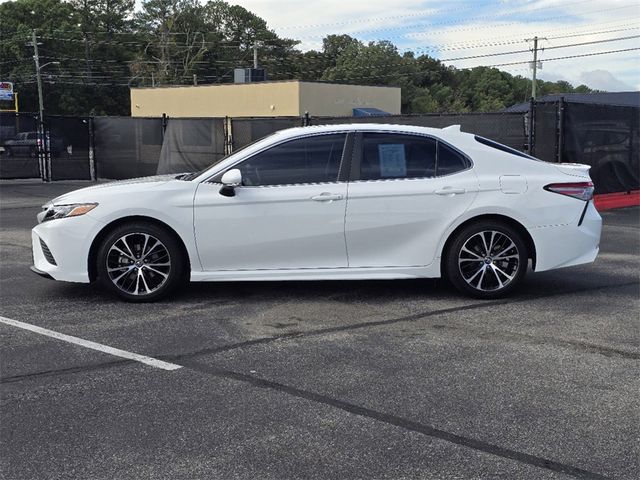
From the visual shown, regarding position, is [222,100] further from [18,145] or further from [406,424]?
[406,424]

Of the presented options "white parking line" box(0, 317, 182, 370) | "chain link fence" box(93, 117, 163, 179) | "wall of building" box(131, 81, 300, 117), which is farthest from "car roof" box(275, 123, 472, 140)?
"wall of building" box(131, 81, 300, 117)

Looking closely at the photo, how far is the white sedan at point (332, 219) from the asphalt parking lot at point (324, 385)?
1.05ft

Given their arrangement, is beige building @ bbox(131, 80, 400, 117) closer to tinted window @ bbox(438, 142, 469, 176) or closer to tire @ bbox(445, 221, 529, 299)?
tinted window @ bbox(438, 142, 469, 176)

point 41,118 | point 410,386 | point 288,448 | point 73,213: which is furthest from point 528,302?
point 41,118

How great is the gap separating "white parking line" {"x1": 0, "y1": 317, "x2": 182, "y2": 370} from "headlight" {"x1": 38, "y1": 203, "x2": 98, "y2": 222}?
40.5 inches

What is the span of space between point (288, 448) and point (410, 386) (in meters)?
1.11

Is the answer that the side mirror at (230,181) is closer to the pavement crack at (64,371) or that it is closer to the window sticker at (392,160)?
the window sticker at (392,160)

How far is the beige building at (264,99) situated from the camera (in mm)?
44031

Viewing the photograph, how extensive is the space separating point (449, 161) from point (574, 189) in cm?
120

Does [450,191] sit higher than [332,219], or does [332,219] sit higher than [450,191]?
[450,191]

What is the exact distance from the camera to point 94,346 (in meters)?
5.10

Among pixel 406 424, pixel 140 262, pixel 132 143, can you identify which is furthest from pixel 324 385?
pixel 132 143

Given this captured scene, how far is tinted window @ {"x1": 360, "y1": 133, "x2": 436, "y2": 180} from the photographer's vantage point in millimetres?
6457

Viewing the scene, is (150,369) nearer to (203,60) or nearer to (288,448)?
(288,448)
